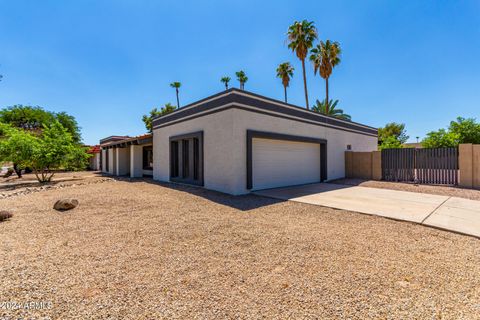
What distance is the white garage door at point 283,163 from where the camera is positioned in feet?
32.3

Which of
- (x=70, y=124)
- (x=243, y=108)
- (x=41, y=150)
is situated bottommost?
(x=41, y=150)

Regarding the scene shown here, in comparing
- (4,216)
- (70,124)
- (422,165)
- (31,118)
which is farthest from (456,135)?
(31,118)

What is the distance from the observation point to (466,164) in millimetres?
10633

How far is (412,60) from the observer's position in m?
12.5

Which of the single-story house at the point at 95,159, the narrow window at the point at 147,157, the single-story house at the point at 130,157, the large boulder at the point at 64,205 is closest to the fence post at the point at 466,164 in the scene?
the large boulder at the point at 64,205

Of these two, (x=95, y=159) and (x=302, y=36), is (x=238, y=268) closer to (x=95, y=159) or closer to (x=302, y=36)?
(x=302, y=36)

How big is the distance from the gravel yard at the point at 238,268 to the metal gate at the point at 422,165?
967 centimetres

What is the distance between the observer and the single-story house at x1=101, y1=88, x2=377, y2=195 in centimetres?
894

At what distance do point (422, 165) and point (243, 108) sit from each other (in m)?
11.2

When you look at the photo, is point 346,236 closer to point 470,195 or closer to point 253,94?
point 253,94

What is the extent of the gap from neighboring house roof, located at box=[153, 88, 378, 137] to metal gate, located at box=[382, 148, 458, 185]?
13.4 feet

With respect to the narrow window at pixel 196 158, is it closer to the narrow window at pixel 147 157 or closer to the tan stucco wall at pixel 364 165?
the narrow window at pixel 147 157

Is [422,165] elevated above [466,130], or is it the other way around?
[466,130]

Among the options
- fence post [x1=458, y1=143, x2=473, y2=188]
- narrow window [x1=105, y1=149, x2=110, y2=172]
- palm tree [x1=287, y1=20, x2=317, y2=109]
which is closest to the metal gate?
fence post [x1=458, y1=143, x2=473, y2=188]
